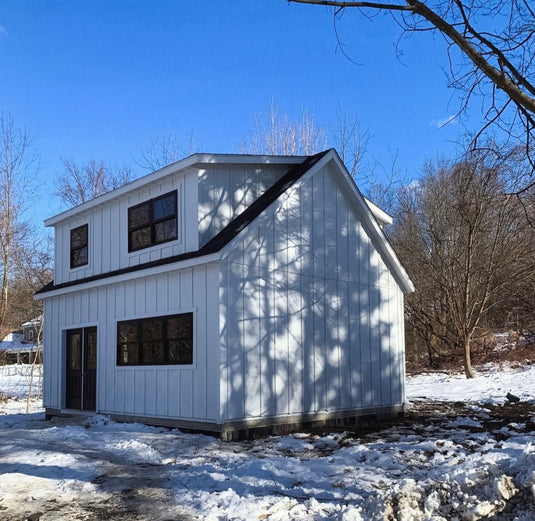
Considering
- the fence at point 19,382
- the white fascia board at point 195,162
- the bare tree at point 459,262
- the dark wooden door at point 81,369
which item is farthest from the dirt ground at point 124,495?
the fence at point 19,382

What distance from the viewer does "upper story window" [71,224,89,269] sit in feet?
48.6

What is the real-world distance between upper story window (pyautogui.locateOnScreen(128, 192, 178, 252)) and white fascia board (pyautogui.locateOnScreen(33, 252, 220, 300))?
0.78 metres

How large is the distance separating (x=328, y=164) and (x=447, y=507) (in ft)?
26.9

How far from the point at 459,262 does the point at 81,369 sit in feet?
47.0

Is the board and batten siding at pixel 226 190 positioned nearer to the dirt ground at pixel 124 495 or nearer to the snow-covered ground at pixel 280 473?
the snow-covered ground at pixel 280 473

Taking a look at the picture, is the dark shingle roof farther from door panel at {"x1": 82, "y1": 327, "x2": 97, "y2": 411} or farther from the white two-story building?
door panel at {"x1": 82, "y1": 327, "x2": 97, "y2": 411}

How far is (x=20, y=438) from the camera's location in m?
10.5

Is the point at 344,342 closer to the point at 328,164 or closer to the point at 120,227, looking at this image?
the point at 328,164

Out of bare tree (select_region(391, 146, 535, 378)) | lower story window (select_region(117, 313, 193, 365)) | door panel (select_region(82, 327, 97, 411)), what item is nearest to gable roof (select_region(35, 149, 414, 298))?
lower story window (select_region(117, 313, 193, 365))

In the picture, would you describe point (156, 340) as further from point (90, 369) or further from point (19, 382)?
point (19, 382)

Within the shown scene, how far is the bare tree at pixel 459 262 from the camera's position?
20906 mm

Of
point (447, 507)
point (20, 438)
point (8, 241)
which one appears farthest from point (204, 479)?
point (8, 241)

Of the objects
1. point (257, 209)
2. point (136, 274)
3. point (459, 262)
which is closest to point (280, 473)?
point (257, 209)

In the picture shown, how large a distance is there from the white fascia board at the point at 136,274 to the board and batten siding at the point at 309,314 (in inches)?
14.6
